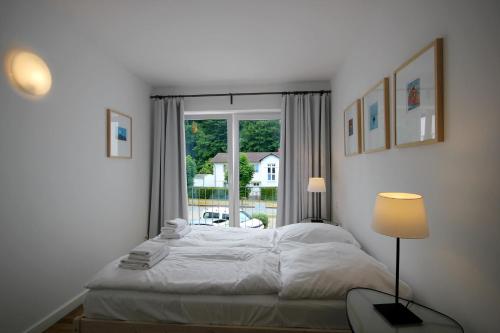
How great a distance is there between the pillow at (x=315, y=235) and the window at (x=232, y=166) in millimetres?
1405

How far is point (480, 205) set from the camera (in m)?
0.99

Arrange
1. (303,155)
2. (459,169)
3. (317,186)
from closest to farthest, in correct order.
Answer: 1. (459,169)
2. (317,186)
3. (303,155)

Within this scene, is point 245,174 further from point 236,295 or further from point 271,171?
point 236,295

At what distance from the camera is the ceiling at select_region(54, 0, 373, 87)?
6.77 feet

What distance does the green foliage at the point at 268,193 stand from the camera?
→ 395 centimetres

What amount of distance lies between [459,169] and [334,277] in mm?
914

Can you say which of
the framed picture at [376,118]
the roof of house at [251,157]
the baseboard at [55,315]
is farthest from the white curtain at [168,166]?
the framed picture at [376,118]

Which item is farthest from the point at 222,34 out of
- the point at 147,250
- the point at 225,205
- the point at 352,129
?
the point at 225,205

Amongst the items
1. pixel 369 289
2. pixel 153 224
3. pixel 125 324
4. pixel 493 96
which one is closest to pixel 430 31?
pixel 493 96

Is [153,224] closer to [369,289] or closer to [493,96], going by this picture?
[369,289]

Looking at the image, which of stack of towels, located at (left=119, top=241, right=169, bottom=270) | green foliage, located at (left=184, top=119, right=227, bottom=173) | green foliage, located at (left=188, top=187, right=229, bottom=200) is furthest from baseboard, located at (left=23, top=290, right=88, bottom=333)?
green foliage, located at (left=184, top=119, right=227, bottom=173)

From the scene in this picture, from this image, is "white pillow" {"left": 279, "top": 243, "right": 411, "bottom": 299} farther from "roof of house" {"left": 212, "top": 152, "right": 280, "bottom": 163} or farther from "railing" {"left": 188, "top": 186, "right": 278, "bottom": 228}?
"roof of house" {"left": 212, "top": 152, "right": 280, "bottom": 163}

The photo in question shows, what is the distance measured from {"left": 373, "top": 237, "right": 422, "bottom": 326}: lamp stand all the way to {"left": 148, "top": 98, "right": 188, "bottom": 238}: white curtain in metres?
3.09

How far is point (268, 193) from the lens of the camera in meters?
3.97
